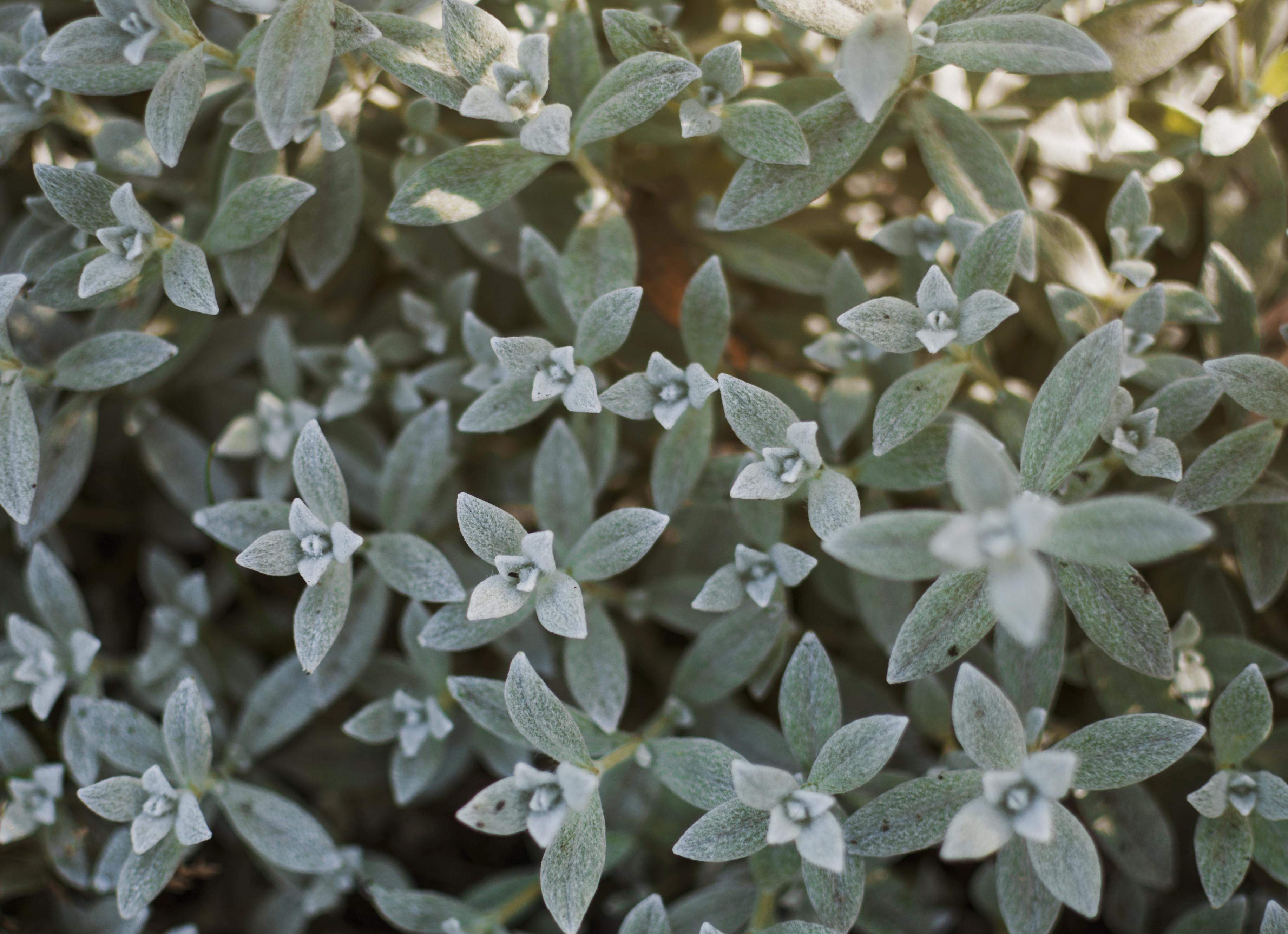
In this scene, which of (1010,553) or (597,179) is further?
(597,179)

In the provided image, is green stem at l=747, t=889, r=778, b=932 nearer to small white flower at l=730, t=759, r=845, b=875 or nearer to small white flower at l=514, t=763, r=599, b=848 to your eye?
small white flower at l=730, t=759, r=845, b=875

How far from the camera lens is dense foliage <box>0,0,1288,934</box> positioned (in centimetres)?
179

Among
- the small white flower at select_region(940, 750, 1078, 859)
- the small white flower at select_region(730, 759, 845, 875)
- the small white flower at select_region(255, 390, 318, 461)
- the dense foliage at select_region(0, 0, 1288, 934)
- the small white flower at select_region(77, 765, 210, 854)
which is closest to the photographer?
the small white flower at select_region(940, 750, 1078, 859)

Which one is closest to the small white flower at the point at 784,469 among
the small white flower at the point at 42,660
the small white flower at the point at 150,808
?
the small white flower at the point at 150,808

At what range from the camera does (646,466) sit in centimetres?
269

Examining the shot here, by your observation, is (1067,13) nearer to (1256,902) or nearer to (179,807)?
(1256,902)

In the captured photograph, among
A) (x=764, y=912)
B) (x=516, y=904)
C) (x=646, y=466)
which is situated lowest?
(x=516, y=904)

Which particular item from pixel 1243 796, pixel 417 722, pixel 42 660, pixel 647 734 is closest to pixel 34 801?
pixel 42 660

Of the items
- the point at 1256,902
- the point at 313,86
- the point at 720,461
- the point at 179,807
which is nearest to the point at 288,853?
the point at 179,807

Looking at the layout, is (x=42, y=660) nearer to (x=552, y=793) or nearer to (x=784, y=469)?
(x=552, y=793)

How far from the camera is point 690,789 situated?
192 centimetres

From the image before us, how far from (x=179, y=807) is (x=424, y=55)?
1.50 m

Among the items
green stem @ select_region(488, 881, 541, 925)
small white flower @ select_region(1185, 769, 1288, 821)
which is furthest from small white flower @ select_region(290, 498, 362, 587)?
Result: small white flower @ select_region(1185, 769, 1288, 821)

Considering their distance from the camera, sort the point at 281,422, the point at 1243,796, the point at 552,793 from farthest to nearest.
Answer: the point at 281,422 → the point at 1243,796 → the point at 552,793
